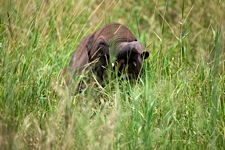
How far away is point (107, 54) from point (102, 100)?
1173mm

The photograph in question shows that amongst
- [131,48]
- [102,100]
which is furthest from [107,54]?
[102,100]

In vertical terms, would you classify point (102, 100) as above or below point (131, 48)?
below

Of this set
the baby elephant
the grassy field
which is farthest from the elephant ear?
the grassy field

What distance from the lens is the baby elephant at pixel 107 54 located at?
5.67 metres

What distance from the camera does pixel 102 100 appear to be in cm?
477

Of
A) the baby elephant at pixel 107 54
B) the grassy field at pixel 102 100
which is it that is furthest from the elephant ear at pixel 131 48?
the grassy field at pixel 102 100

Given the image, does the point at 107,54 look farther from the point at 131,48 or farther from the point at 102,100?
the point at 102,100

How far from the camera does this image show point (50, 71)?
18.5 ft

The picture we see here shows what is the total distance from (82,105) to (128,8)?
4.27 meters

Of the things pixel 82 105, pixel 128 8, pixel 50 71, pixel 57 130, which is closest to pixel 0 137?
pixel 57 130

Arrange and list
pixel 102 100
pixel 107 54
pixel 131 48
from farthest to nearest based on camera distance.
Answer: pixel 107 54 < pixel 131 48 < pixel 102 100

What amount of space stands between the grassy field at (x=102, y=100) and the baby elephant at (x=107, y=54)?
144mm

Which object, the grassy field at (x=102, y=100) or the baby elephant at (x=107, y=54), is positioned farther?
the baby elephant at (x=107, y=54)

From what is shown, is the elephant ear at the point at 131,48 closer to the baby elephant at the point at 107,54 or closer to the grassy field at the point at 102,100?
the baby elephant at the point at 107,54
